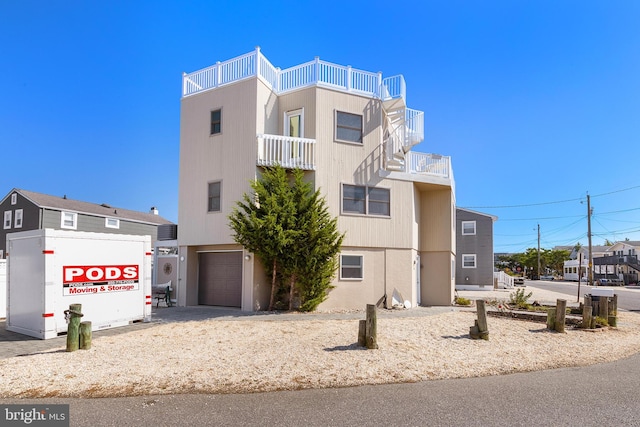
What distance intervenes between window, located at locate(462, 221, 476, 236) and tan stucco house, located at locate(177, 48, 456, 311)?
16.0 m

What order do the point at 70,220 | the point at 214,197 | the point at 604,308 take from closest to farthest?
the point at 604,308
the point at 214,197
the point at 70,220

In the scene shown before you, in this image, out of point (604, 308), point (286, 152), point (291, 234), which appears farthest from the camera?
point (286, 152)

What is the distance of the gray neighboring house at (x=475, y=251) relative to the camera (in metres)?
30.3

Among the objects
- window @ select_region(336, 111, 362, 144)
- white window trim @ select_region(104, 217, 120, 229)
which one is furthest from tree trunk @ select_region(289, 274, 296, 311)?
white window trim @ select_region(104, 217, 120, 229)

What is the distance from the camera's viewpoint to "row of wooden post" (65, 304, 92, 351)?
7.84m

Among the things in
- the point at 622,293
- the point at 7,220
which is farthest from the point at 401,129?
the point at 7,220

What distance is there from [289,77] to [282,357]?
11961 mm

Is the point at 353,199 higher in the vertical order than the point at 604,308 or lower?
higher

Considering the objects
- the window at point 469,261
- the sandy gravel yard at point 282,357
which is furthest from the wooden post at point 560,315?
the window at point 469,261

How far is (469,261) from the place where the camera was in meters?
30.8

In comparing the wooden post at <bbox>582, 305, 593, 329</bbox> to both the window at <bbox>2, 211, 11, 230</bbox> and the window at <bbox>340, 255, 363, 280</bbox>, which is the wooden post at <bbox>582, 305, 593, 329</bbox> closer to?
the window at <bbox>340, 255, 363, 280</bbox>

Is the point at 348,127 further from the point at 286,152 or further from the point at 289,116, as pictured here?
the point at 286,152

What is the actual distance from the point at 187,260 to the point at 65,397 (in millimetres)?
10378

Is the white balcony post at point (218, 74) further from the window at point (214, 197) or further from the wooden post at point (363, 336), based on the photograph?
the wooden post at point (363, 336)
